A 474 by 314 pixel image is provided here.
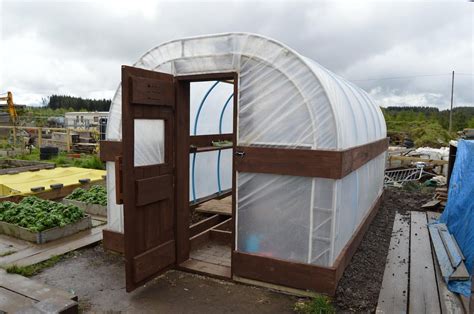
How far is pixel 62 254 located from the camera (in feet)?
17.5

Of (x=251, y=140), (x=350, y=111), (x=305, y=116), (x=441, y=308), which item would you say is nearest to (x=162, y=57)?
(x=251, y=140)

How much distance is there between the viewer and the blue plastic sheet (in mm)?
4938

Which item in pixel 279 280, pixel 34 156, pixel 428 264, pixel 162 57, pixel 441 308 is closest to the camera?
pixel 441 308

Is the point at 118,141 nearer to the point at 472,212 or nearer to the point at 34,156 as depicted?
the point at 472,212

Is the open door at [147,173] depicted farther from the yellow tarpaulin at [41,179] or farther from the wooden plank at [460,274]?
the yellow tarpaulin at [41,179]

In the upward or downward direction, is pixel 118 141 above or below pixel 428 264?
above

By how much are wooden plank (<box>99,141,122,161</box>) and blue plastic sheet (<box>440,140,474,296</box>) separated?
15.7ft

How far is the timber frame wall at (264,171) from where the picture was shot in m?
4.07

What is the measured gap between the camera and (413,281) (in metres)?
4.72

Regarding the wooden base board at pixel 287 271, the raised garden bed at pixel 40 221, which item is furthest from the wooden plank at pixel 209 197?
the wooden base board at pixel 287 271

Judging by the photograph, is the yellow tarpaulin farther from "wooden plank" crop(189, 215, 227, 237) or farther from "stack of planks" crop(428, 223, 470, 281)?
"stack of planks" crop(428, 223, 470, 281)

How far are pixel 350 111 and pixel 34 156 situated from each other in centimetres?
1495

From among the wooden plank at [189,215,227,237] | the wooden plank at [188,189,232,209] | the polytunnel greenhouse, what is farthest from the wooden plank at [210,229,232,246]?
the wooden plank at [188,189,232,209]

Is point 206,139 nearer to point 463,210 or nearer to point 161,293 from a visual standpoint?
point 161,293
